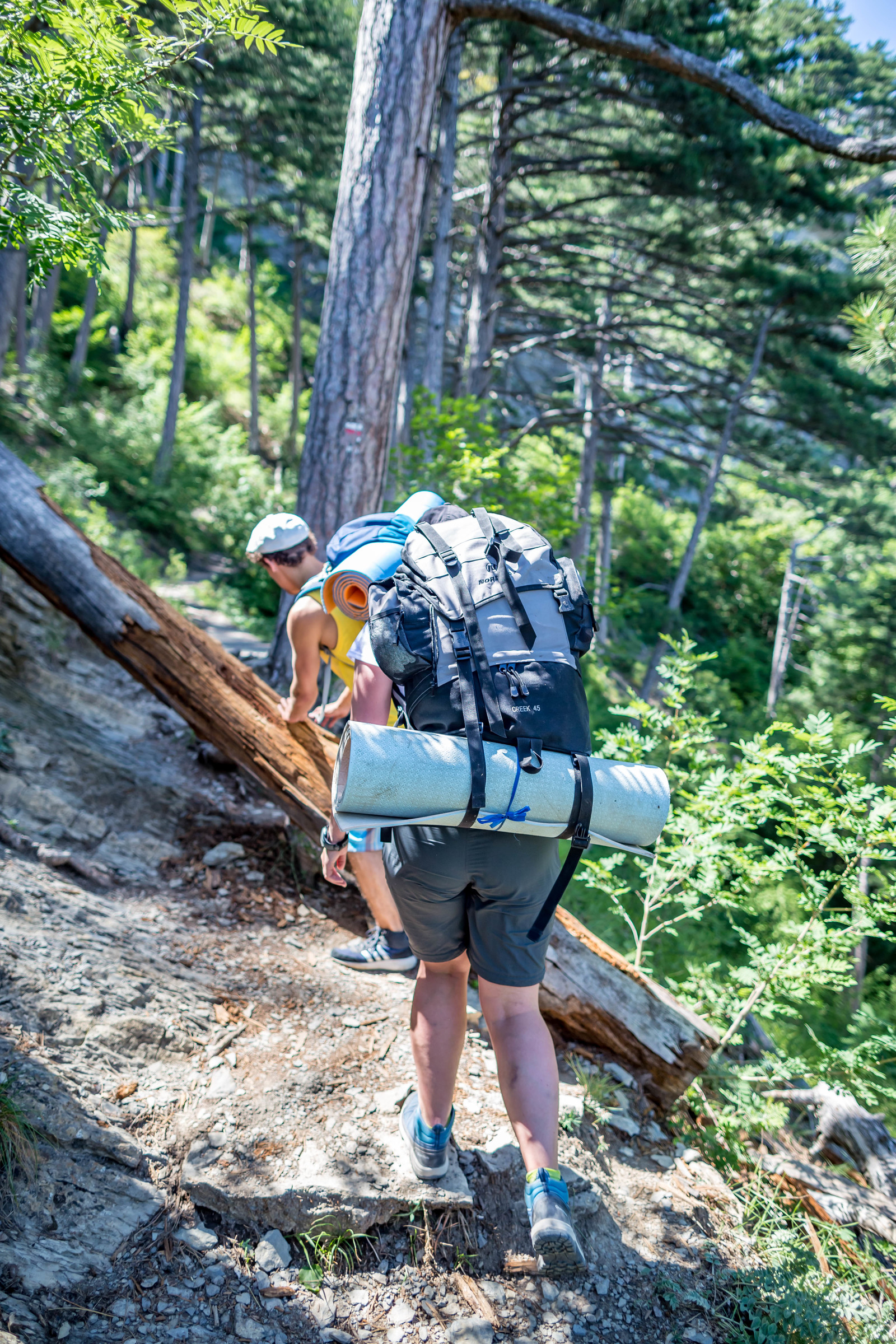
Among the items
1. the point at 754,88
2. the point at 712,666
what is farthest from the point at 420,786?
the point at 712,666

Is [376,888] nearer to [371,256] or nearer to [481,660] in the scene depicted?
[481,660]

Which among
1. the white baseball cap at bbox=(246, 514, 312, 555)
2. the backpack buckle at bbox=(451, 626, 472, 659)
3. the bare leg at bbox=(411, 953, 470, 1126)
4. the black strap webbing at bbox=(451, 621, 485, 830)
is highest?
the white baseball cap at bbox=(246, 514, 312, 555)

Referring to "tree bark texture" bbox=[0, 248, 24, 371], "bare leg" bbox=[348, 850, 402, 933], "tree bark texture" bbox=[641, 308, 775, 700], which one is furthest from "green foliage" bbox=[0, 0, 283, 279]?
"tree bark texture" bbox=[0, 248, 24, 371]

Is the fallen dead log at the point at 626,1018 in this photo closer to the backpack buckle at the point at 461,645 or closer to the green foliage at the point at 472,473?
the backpack buckle at the point at 461,645

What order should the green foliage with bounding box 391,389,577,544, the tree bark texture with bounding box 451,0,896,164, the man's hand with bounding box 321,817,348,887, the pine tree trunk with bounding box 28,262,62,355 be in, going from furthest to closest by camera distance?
the pine tree trunk with bounding box 28,262,62,355, the green foliage with bounding box 391,389,577,544, the tree bark texture with bounding box 451,0,896,164, the man's hand with bounding box 321,817,348,887

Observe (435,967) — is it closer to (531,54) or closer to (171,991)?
(171,991)

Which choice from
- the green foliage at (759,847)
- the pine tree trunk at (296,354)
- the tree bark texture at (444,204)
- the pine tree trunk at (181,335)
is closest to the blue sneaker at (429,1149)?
the green foliage at (759,847)

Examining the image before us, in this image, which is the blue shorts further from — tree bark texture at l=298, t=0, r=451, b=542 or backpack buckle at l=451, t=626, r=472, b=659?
tree bark texture at l=298, t=0, r=451, b=542

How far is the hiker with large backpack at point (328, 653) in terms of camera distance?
2.79m

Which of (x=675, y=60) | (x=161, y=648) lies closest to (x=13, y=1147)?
(x=161, y=648)

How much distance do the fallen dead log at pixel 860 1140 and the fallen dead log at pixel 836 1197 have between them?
0.42ft

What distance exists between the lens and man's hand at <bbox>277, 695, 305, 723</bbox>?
3383 millimetres

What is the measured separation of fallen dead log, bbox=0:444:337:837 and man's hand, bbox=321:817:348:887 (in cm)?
82

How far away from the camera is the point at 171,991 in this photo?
276cm
